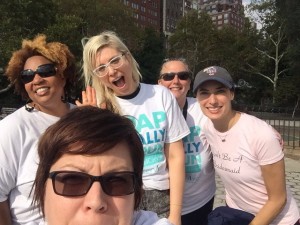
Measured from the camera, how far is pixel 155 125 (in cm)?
238

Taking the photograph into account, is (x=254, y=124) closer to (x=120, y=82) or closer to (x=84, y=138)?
(x=120, y=82)

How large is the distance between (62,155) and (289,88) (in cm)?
3156

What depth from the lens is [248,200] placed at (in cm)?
236

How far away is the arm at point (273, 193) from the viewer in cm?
216

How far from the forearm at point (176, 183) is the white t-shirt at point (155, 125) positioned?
52 mm

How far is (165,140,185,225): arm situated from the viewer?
236 centimetres

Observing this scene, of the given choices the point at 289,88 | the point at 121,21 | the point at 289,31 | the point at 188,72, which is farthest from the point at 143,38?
the point at 188,72

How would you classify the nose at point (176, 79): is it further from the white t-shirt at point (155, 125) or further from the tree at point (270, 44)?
the tree at point (270, 44)

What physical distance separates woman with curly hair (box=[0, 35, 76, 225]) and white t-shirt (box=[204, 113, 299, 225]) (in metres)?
1.10

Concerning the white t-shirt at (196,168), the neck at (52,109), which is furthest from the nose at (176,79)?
the neck at (52,109)

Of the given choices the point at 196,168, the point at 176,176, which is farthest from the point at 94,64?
the point at 196,168

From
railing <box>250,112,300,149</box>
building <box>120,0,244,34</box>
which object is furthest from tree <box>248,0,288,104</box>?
building <box>120,0,244,34</box>

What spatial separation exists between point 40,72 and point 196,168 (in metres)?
1.30

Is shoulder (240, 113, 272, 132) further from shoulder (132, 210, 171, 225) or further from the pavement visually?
the pavement
